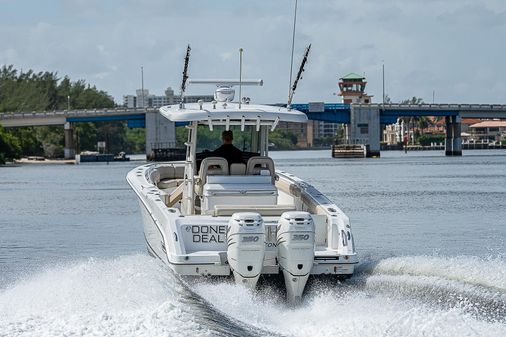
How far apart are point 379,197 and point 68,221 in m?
16.6

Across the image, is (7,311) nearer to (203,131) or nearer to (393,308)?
(393,308)

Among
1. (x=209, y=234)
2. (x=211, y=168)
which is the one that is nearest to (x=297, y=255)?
(x=209, y=234)

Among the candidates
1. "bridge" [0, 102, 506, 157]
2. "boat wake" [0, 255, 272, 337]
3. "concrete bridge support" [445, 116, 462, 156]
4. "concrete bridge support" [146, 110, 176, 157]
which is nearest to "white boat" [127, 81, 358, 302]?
"boat wake" [0, 255, 272, 337]

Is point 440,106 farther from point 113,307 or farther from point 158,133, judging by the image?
point 113,307

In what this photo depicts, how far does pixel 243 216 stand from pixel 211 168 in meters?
4.21

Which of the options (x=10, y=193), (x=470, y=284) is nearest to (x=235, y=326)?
(x=470, y=284)

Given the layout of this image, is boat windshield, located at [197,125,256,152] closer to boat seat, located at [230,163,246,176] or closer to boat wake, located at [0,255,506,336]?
boat seat, located at [230,163,246,176]

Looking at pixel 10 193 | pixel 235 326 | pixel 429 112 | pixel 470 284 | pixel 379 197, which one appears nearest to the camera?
pixel 235 326

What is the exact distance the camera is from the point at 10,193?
203 ft

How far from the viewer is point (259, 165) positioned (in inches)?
854

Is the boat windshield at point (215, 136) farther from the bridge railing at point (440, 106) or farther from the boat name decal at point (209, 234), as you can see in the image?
the bridge railing at point (440, 106)

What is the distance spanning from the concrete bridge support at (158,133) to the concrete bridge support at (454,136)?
139ft

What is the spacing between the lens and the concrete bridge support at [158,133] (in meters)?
134

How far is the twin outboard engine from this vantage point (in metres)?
17.2
